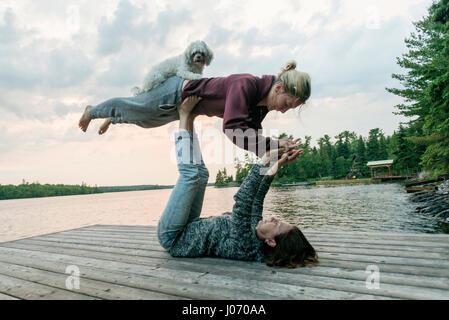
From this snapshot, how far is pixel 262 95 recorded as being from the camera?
7.36 ft

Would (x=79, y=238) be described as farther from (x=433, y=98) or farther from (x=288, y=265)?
(x=433, y=98)

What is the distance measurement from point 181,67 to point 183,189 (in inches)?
44.7

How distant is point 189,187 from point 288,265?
1.01m

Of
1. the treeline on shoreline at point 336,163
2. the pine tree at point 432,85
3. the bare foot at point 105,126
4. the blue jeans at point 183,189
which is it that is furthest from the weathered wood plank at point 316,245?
the treeline on shoreline at point 336,163

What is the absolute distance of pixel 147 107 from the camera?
2.52 metres

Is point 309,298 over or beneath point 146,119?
beneath

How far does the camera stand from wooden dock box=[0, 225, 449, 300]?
1.63 m

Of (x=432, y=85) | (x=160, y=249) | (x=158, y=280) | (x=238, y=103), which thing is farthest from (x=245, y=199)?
(x=432, y=85)

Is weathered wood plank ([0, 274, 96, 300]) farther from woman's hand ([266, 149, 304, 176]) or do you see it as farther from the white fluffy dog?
the white fluffy dog

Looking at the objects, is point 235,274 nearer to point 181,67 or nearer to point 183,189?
point 183,189

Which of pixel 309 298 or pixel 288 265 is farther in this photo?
pixel 288 265

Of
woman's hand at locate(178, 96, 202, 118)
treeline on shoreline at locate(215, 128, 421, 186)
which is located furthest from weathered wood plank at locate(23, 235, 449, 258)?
treeline on shoreline at locate(215, 128, 421, 186)
